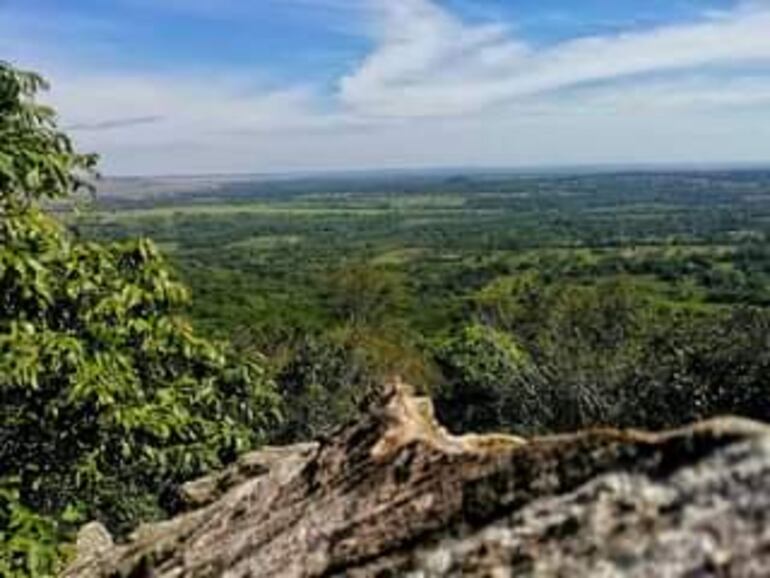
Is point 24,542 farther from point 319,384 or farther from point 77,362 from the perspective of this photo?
point 319,384

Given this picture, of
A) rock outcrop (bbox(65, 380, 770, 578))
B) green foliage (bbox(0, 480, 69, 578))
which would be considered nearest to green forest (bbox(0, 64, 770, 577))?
green foliage (bbox(0, 480, 69, 578))

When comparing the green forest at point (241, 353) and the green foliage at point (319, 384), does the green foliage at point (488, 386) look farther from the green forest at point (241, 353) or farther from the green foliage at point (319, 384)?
the green foliage at point (319, 384)

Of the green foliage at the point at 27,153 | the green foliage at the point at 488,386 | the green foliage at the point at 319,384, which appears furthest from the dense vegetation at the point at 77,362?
the green foliage at the point at 319,384

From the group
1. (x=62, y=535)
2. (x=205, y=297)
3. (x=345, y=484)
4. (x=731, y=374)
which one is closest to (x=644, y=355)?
(x=731, y=374)

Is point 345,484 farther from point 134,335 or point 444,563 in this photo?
point 134,335

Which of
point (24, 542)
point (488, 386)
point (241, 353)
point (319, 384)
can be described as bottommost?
point (488, 386)

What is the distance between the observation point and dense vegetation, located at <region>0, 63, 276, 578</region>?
1109cm

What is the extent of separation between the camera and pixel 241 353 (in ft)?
45.5

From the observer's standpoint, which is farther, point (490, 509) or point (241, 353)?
point (241, 353)

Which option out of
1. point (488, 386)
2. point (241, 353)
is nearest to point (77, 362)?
point (241, 353)

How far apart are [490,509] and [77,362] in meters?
5.52

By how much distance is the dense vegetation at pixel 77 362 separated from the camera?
1109cm

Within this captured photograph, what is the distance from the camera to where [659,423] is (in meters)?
62.7

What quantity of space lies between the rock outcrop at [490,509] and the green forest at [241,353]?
152 centimetres
